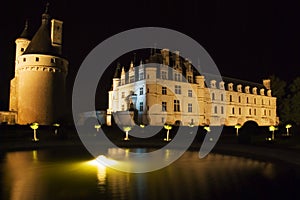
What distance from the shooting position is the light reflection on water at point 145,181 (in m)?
8.02

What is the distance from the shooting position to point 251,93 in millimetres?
59625

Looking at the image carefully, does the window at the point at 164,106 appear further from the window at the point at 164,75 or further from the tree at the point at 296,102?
the tree at the point at 296,102

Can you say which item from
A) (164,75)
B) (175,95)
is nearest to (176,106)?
(175,95)

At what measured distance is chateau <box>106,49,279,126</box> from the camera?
4144 cm

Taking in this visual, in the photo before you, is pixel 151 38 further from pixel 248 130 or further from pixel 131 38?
pixel 248 130

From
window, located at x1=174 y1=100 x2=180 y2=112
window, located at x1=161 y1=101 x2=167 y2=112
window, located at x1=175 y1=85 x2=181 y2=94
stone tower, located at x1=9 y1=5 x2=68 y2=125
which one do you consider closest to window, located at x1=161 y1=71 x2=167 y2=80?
window, located at x1=175 y1=85 x2=181 y2=94

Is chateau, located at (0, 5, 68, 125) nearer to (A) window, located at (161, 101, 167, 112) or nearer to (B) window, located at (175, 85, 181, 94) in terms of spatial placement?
(A) window, located at (161, 101, 167, 112)

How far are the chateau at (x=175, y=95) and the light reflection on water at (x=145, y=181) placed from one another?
27350 mm

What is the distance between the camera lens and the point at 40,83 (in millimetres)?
42094

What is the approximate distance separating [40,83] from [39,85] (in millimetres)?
339

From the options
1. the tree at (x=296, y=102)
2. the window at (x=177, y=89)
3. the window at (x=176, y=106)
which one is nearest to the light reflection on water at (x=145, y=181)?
the window at (x=176, y=106)

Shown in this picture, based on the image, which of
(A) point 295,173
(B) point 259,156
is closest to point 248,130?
(B) point 259,156

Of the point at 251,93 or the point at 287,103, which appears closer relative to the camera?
the point at 287,103

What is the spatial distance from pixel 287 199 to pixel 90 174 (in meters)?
7.08
